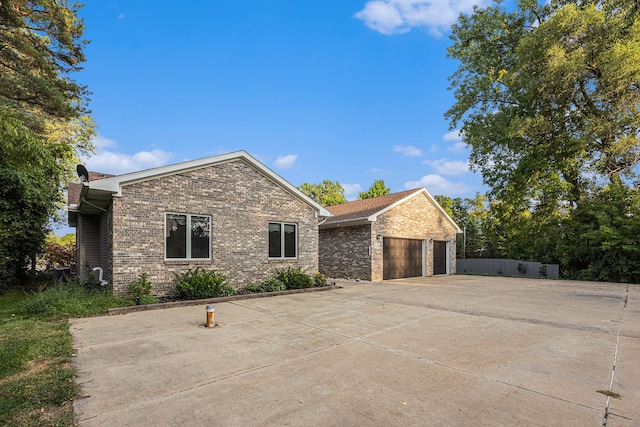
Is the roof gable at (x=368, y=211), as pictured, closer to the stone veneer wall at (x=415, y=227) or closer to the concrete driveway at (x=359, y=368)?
the stone veneer wall at (x=415, y=227)

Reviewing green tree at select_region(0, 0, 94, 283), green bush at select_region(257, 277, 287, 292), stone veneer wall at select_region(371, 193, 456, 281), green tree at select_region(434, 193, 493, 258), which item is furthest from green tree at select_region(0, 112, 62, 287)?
green tree at select_region(434, 193, 493, 258)

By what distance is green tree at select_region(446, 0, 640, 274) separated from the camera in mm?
15242

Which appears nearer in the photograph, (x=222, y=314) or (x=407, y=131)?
(x=222, y=314)

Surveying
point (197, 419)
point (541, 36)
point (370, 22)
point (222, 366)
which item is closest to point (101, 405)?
point (197, 419)

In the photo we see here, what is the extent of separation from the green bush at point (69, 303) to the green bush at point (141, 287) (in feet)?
1.11

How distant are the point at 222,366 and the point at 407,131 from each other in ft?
58.4

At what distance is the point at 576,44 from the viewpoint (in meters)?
15.8

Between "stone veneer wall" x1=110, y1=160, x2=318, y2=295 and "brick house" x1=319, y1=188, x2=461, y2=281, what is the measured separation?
3.47 m

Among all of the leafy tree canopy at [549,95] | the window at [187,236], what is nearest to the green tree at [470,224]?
the leafy tree canopy at [549,95]

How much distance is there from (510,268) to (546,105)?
11079 mm

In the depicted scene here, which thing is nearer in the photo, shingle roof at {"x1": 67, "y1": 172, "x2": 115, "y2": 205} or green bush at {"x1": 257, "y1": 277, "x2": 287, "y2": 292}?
green bush at {"x1": 257, "y1": 277, "x2": 287, "y2": 292}

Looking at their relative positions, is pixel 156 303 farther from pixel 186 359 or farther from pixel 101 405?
pixel 101 405

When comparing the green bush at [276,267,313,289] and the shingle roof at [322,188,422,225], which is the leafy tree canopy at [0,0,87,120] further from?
the shingle roof at [322,188,422,225]

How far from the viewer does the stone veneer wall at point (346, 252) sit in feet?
51.6
